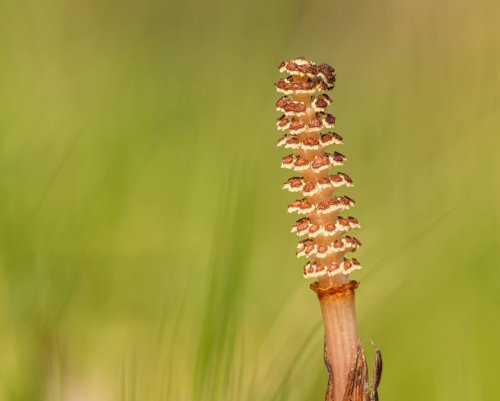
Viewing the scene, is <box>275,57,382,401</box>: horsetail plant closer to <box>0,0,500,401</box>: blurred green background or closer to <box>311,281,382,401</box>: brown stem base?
<box>311,281,382,401</box>: brown stem base

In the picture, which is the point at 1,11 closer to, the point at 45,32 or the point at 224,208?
the point at 45,32

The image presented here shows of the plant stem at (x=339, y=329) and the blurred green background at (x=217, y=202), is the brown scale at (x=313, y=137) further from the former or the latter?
the blurred green background at (x=217, y=202)

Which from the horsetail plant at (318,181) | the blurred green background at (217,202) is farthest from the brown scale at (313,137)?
the blurred green background at (217,202)

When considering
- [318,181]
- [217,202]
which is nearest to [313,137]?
[318,181]

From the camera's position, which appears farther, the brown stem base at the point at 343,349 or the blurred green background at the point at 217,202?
the blurred green background at the point at 217,202

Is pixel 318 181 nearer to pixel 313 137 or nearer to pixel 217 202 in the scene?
pixel 313 137

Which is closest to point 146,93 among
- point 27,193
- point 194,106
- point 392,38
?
point 194,106

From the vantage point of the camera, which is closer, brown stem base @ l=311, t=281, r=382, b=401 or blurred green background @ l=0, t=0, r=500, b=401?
brown stem base @ l=311, t=281, r=382, b=401

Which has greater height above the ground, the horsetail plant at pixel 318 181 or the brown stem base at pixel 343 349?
the horsetail plant at pixel 318 181

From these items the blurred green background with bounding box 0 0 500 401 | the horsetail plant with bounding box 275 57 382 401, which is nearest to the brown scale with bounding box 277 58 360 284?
the horsetail plant with bounding box 275 57 382 401
